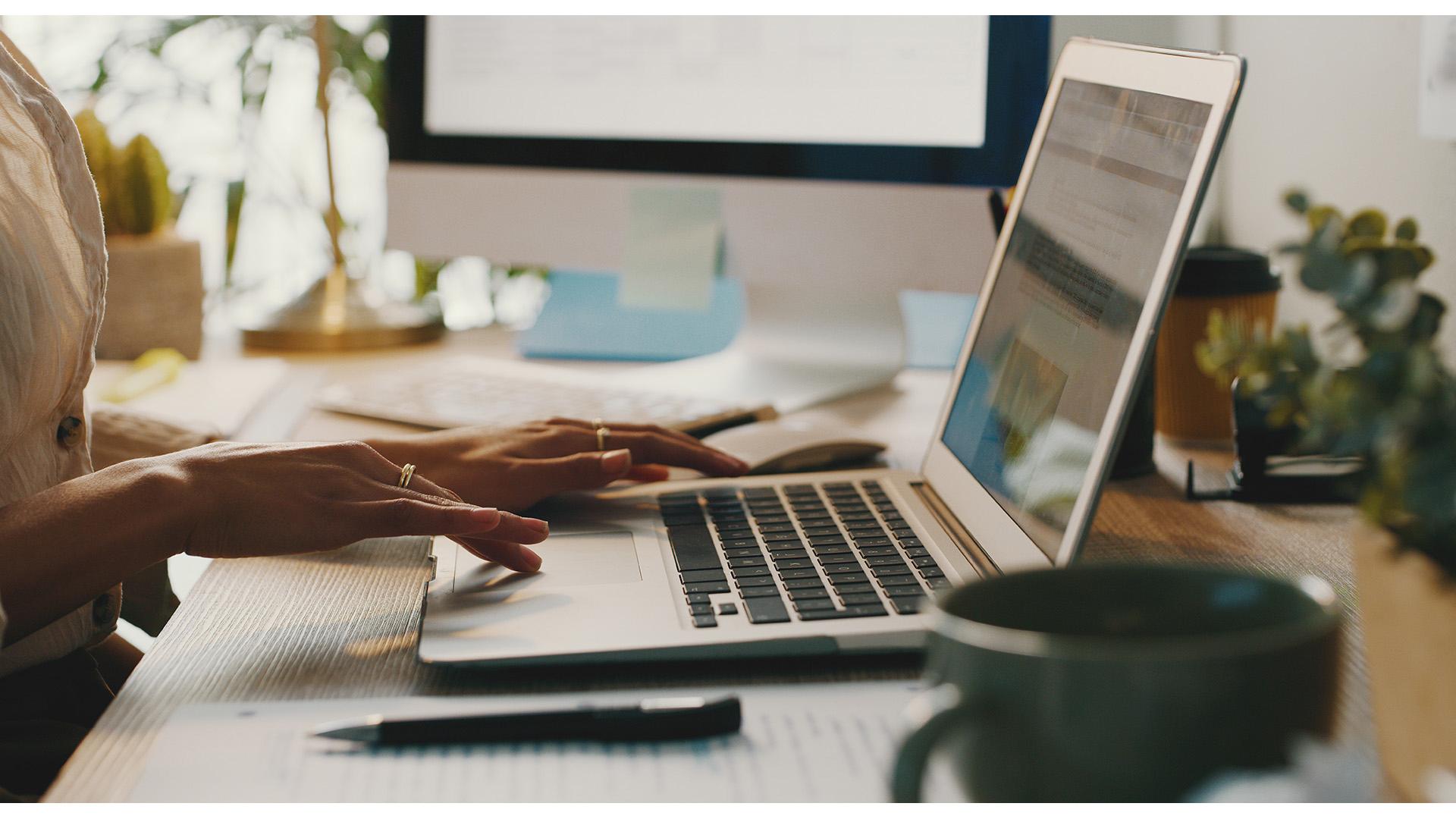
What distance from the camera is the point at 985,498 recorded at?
22.9 inches

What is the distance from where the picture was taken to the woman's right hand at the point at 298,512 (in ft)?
1.74

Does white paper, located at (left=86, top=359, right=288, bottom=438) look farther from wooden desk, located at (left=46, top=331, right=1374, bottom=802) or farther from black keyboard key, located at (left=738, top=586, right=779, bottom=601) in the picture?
black keyboard key, located at (left=738, top=586, right=779, bottom=601)

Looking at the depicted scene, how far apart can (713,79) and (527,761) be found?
711 millimetres

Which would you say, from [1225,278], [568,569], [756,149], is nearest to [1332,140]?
[1225,278]

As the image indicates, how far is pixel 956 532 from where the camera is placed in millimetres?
600

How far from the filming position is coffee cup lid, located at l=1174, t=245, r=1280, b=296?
81 cm

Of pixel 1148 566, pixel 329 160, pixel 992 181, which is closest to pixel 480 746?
pixel 1148 566

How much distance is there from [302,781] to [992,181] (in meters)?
0.68

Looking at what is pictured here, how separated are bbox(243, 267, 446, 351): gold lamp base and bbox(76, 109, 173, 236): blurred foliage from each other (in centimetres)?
15

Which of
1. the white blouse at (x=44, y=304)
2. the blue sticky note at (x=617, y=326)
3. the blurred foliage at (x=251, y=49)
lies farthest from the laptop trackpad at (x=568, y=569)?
the blurred foliage at (x=251, y=49)

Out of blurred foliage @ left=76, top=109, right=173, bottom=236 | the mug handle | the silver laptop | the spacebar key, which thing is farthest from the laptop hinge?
blurred foliage @ left=76, top=109, right=173, bottom=236
